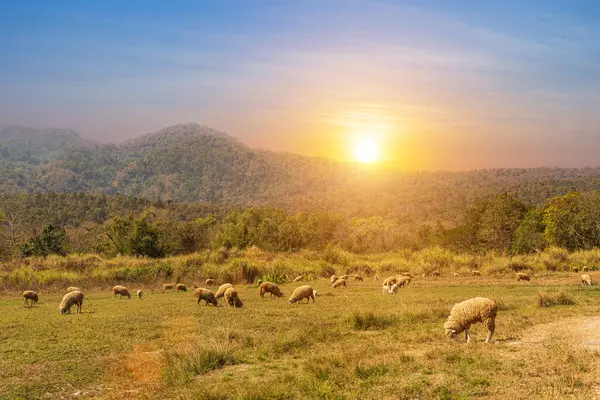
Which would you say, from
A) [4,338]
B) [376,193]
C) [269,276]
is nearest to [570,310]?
[4,338]

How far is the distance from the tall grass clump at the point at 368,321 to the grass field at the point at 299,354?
5cm

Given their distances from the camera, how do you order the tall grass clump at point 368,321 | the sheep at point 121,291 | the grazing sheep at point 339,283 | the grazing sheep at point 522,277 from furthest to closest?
the grazing sheep at point 339,283 < the grazing sheep at point 522,277 < the sheep at point 121,291 < the tall grass clump at point 368,321

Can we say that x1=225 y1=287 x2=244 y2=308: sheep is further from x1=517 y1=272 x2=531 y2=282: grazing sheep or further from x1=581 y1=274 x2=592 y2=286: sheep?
x1=581 y1=274 x2=592 y2=286: sheep

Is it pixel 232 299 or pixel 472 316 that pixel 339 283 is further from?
pixel 472 316

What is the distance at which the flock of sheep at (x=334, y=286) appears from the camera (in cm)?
1400

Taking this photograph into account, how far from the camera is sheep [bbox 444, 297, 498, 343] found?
45.3 ft

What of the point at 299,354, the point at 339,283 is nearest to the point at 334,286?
the point at 339,283

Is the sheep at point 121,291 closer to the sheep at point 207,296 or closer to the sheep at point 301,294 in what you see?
the sheep at point 207,296

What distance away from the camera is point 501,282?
34344 millimetres

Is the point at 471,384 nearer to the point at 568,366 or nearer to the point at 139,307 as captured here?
the point at 568,366

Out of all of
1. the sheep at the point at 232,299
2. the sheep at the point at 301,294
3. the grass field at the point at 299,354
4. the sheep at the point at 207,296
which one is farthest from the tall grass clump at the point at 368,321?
the sheep at the point at 207,296

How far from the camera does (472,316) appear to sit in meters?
14.1

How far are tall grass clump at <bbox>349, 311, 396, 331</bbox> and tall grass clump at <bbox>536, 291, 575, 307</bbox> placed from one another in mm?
7579

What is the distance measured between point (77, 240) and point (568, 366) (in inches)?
3469
